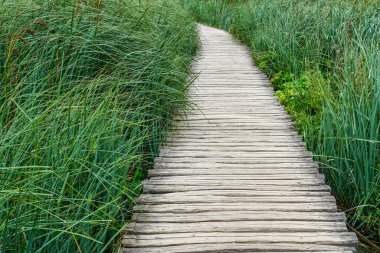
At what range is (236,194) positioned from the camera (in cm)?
347

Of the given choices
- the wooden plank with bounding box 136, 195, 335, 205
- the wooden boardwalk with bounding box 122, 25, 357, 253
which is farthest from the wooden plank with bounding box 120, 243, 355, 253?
the wooden plank with bounding box 136, 195, 335, 205

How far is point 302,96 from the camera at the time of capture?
546cm

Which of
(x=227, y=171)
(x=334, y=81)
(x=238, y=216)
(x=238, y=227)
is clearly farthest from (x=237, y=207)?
(x=334, y=81)

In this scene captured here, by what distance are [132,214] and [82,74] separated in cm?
166

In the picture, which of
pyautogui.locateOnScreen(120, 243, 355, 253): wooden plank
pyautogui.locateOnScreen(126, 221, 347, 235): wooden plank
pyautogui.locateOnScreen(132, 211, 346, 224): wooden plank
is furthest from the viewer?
pyautogui.locateOnScreen(132, 211, 346, 224): wooden plank

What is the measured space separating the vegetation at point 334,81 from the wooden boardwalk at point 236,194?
0.23 meters

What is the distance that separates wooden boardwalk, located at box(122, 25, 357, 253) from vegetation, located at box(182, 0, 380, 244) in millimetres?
234

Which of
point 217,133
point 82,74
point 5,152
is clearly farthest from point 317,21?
point 5,152

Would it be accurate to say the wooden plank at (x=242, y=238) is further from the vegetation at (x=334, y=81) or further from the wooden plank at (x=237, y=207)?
the vegetation at (x=334, y=81)

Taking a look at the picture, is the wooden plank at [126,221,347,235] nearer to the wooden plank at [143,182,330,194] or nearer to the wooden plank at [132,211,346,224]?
the wooden plank at [132,211,346,224]

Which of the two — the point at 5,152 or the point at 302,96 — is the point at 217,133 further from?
the point at 5,152

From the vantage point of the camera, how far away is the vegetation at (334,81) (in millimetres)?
3535

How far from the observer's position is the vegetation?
11.6 ft

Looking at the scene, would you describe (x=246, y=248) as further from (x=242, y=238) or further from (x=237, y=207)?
(x=237, y=207)
